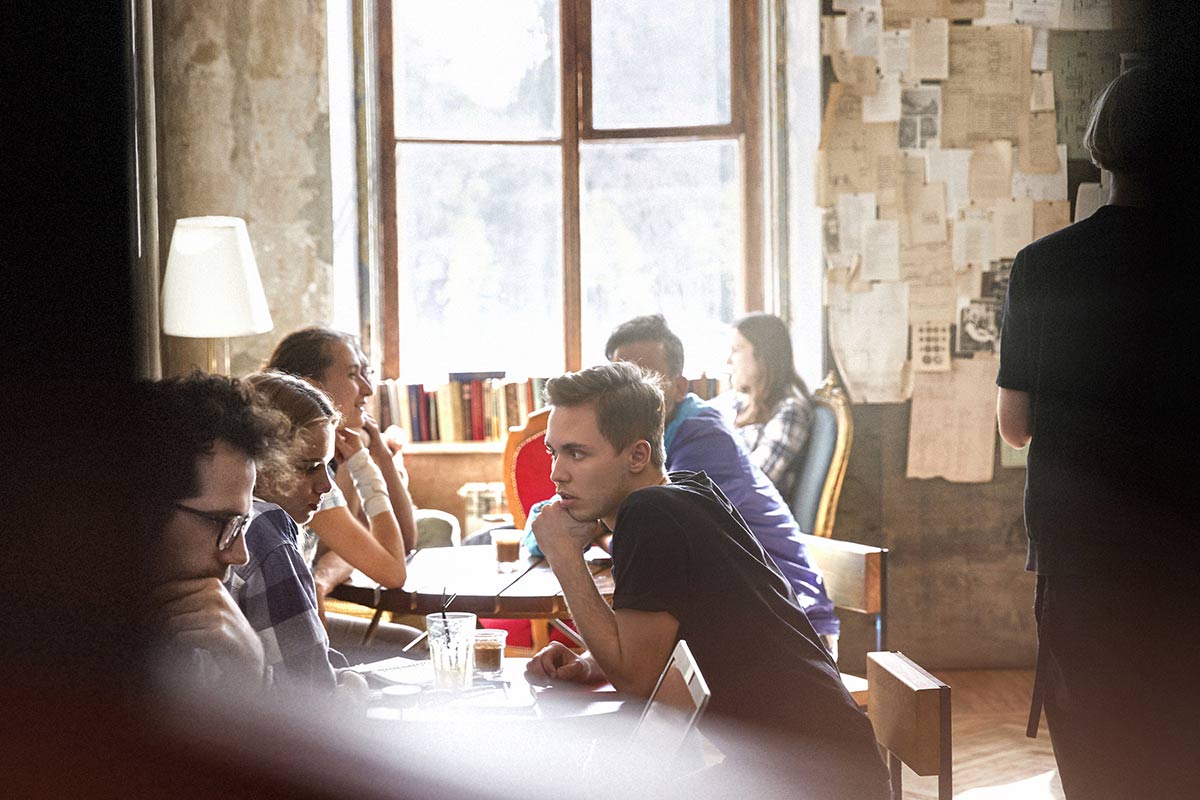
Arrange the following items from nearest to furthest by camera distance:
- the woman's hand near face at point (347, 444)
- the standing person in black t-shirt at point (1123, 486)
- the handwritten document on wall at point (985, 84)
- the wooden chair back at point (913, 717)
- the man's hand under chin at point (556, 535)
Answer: the wooden chair back at point (913, 717) < the standing person in black t-shirt at point (1123, 486) < the man's hand under chin at point (556, 535) < the woman's hand near face at point (347, 444) < the handwritten document on wall at point (985, 84)

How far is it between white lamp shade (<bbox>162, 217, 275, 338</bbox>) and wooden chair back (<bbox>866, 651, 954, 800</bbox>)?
9.03 ft

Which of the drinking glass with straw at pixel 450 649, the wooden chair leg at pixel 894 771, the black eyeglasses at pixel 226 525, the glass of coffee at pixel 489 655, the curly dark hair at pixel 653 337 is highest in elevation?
the curly dark hair at pixel 653 337

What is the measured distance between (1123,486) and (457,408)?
369cm

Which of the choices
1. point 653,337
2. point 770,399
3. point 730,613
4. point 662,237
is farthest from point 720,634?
point 662,237

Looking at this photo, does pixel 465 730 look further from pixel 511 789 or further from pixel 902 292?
pixel 902 292

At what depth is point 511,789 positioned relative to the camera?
1405 millimetres

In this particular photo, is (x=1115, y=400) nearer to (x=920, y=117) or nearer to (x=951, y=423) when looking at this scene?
(x=951, y=423)

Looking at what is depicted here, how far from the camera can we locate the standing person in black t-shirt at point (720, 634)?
64.5 inches

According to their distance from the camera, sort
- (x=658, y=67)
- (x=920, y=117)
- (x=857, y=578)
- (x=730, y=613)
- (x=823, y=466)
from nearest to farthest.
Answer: (x=730, y=613)
(x=857, y=578)
(x=823, y=466)
(x=920, y=117)
(x=658, y=67)

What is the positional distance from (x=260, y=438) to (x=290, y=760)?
0.37m

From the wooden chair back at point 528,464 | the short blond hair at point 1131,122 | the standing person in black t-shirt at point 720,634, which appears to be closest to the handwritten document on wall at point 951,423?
the wooden chair back at point 528,464

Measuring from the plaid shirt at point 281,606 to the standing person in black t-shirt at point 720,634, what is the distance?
0.38 meters

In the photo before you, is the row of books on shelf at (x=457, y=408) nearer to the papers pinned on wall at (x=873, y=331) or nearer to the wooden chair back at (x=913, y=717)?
the papers pinned on wall at (x=873, y=331)

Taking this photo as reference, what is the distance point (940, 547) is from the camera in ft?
14.9
